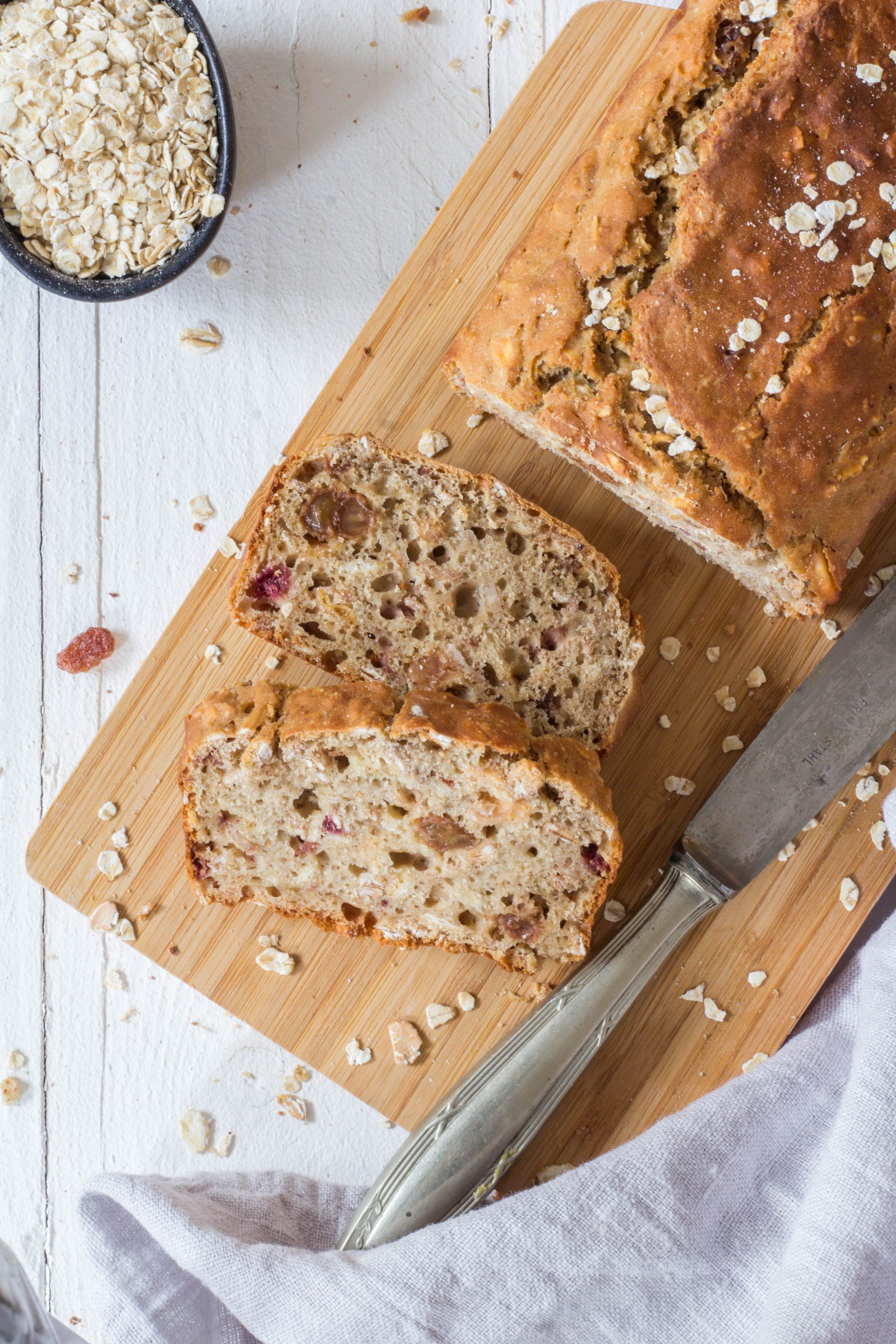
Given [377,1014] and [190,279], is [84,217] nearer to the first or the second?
[190,279]

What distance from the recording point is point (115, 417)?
2.98m

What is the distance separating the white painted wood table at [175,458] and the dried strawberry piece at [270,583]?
38 cm

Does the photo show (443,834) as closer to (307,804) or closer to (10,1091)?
(307,804)

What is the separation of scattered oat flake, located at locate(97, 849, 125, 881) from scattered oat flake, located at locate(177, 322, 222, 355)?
137 cm

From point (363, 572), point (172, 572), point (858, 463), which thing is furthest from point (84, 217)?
point (858, 463)

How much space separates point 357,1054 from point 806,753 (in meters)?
1.36

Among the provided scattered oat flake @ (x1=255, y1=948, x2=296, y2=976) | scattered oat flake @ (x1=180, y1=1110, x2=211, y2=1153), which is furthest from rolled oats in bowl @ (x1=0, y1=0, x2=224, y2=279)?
scattered oat flake @ (x1=180, y1=1110, x2=211, y2=1153)

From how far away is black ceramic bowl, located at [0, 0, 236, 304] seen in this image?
2660 mm

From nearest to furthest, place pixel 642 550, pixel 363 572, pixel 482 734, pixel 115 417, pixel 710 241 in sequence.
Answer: pixel 710 241
pixel 482 734
pixel 363 572
pixel 642 550
pixel 115 417

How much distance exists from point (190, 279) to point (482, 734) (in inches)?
60.5

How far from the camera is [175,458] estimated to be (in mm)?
2963

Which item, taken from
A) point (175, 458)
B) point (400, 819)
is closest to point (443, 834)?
point (400, 819)

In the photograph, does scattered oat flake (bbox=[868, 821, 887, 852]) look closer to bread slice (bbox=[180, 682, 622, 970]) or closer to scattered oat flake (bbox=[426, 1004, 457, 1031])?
bread slice (bbox=[180, 682, 622, 970])

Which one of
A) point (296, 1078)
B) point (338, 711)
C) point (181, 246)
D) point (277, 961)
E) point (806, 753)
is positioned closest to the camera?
point (338, 711)
